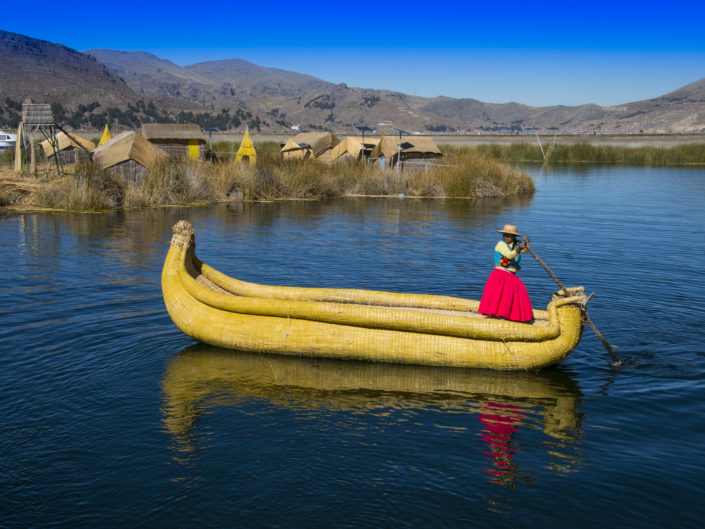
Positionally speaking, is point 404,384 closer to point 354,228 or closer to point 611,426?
point 611,426

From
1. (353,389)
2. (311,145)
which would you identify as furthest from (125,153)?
(353,389)

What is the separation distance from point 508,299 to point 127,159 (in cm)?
2023

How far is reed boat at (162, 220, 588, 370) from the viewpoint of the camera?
769 centimetres

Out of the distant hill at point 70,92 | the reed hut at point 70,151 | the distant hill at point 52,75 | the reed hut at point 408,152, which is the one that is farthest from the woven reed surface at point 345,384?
the distant hill at point 52,75

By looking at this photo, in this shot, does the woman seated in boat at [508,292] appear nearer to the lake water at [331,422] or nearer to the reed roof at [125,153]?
the lake water at [331,422]

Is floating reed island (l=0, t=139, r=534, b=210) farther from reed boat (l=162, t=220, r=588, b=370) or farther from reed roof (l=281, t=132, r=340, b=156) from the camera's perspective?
reed boat (l=162, t=220, r=588, b=370)

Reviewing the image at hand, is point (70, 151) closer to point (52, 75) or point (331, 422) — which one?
point (331, 422)

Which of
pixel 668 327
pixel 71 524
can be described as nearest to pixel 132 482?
pixel 71 524

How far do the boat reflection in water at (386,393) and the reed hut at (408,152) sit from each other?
26.3 metres

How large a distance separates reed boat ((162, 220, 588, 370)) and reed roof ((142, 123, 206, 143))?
79.5 feet

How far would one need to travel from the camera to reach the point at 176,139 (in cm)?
3209

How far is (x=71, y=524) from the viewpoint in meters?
4.95

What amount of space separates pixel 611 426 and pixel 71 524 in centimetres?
517

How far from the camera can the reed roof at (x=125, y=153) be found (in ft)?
81.2
